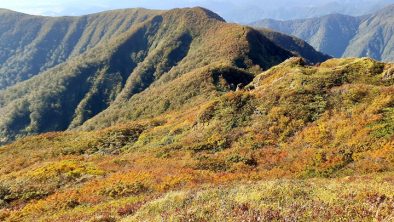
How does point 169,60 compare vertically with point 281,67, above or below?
below

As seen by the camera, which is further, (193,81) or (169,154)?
(193,81)

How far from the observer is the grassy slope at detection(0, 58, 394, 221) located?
43.0ft

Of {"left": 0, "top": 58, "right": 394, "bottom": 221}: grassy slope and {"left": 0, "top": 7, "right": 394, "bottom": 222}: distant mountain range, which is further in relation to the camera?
{"left": 0, "top": 58, "right": 394, "bottom": 221}: grassy slope

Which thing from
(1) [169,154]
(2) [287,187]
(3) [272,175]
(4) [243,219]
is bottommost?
(1) [169,154]

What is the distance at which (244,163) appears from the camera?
2931 cm

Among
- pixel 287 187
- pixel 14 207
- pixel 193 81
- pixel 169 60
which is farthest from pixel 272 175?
pixel 169 60

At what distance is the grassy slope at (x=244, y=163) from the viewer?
13094 mm

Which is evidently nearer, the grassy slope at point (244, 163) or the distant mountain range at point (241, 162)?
the distant mountain range at point (241, 162)

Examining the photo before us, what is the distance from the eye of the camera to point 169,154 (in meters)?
36.0

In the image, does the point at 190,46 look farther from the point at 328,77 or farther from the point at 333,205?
the point at 333,205

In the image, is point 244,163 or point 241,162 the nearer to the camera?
point 244,163

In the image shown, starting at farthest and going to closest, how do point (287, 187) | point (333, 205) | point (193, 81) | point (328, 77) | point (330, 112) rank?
1. point (193, 81)
2. point (328, 77)
3. point (330, 112)
4. point (287, 187)
5. point (333, 205)

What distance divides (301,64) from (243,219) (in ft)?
169

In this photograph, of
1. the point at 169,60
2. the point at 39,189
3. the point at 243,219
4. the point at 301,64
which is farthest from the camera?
the point at 169,60
